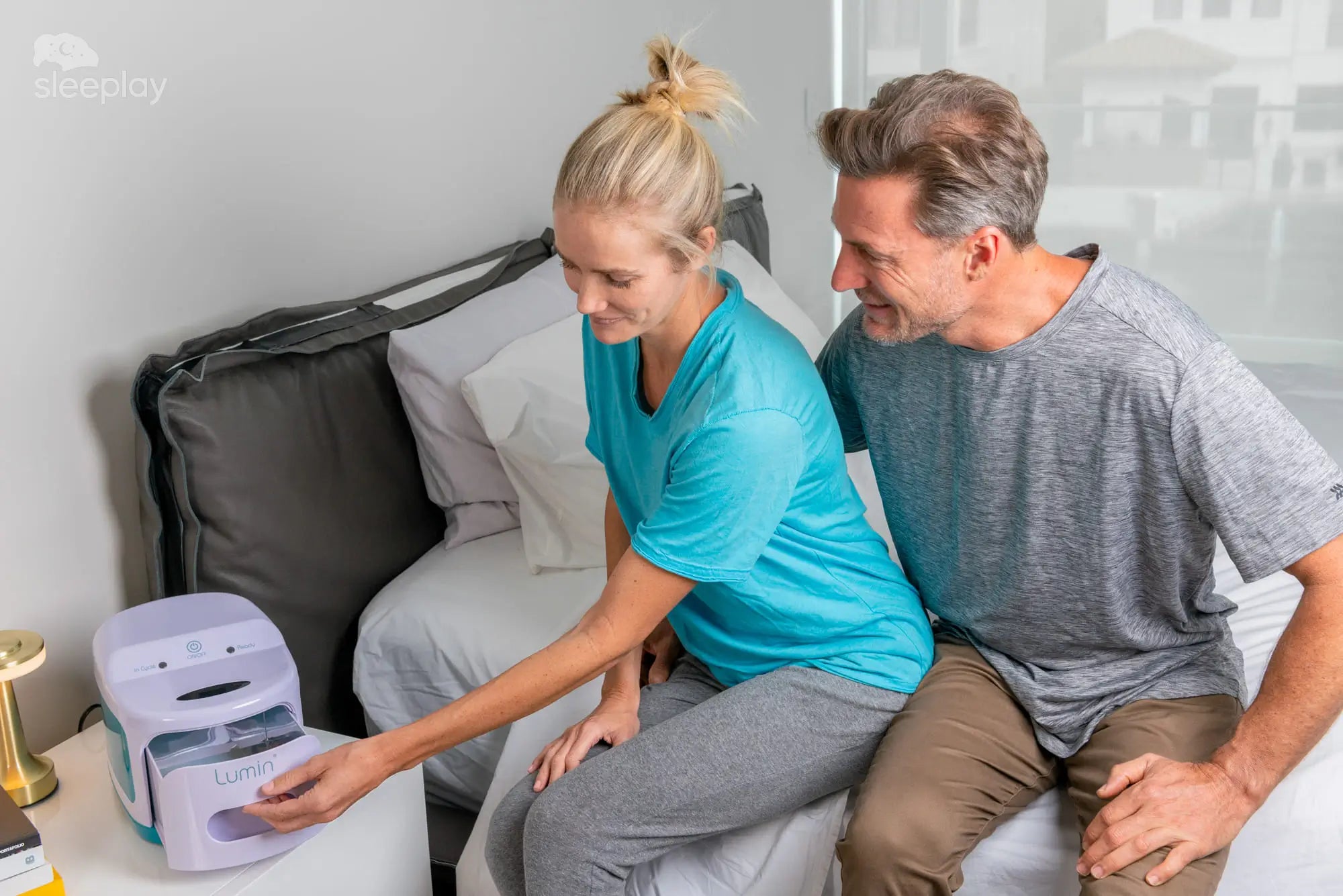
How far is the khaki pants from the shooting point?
1.16 meters

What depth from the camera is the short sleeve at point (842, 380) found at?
1479mm

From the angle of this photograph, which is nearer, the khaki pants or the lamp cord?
the khaki pants

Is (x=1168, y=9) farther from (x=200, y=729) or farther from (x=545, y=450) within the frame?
(x=200, y=729)

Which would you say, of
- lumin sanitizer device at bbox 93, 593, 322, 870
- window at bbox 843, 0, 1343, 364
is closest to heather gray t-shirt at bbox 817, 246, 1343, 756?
lumin sanitizer device at bbox 93, 593, 322, 870

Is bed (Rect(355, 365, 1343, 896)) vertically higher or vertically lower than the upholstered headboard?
lower

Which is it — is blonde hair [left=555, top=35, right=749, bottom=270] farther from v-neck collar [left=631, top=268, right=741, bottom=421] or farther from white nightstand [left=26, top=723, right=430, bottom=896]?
white nightstand [left=26, top=723, right=430, bottom=896]

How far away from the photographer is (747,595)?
1.30 m

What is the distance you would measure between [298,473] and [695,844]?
71 centimetres

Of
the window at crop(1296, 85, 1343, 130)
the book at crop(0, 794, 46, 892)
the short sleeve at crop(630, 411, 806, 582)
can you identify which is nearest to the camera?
the book at crop(0, 794, 46, 892)

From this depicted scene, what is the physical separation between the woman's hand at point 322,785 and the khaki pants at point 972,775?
0.48 meters

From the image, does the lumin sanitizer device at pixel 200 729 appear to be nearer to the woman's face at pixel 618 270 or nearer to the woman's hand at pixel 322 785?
the woman's hand at pixel 322 785

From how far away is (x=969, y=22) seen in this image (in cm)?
356

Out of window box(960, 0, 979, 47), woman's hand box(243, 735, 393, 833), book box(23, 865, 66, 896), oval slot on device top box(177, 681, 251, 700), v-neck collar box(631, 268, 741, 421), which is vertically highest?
window box(960, 0, 979, 47)

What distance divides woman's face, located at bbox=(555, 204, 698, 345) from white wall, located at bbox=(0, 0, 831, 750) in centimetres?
62
